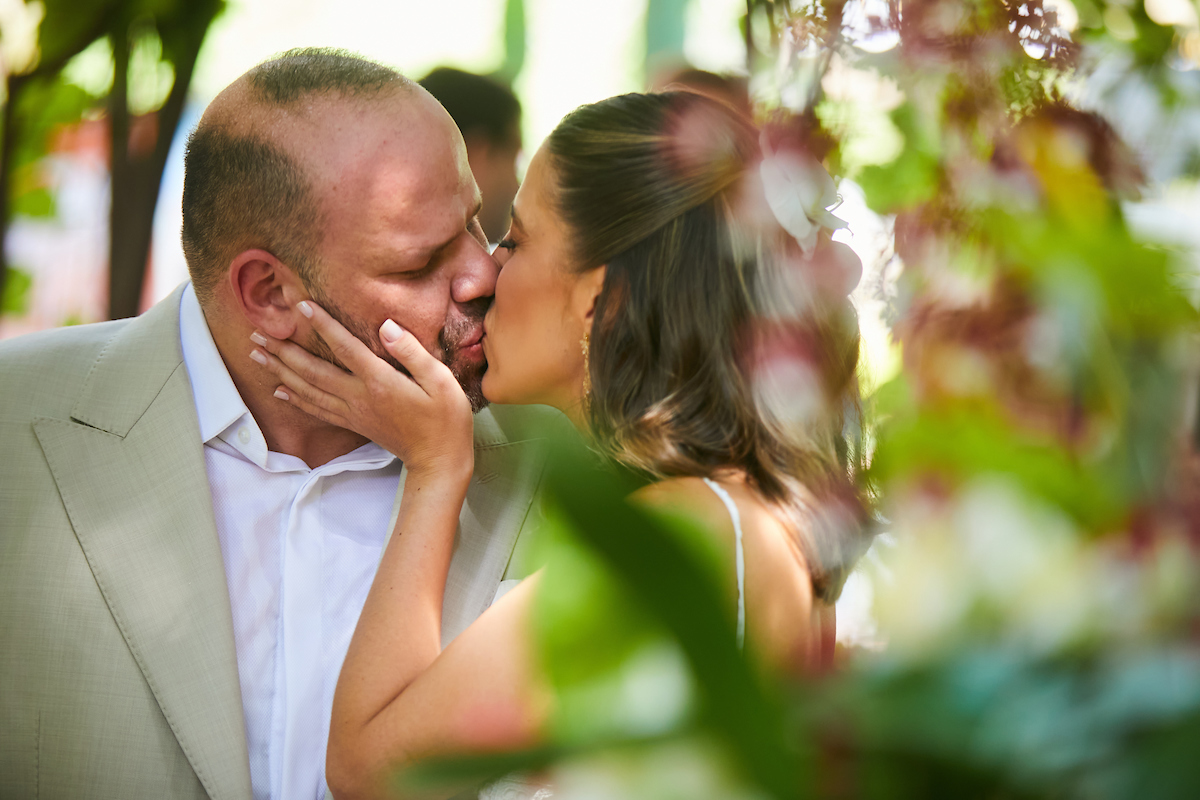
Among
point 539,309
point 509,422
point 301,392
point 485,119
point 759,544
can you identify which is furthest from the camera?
point 485,119

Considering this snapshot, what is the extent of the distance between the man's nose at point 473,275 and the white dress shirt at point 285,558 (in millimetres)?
336

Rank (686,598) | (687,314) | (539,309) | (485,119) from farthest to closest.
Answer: (485,119)
(539,309)
(687,314)
(686,598)

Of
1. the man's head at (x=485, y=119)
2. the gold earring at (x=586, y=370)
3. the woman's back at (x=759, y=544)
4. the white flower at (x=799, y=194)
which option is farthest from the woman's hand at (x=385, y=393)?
the man's head at (x=485, y=119)

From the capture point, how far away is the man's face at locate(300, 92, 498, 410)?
1.59m

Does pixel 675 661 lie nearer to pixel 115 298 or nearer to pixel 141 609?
pixel 141 609

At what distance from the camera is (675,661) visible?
0.20 metres

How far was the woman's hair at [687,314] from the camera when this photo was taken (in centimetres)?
137

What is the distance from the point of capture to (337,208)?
5.27 ft

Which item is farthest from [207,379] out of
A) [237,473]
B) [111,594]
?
[111,594]

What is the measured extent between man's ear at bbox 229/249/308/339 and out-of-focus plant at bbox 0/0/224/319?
1.61 meters

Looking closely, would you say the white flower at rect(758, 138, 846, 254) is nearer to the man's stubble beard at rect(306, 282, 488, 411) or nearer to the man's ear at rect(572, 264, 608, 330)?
the man's ear at rect(572, 264, 608, 330)

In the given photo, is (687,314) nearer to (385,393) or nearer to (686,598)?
(385,393)

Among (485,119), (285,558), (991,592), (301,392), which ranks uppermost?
(991,592)

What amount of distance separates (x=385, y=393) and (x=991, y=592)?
1.38 metres
